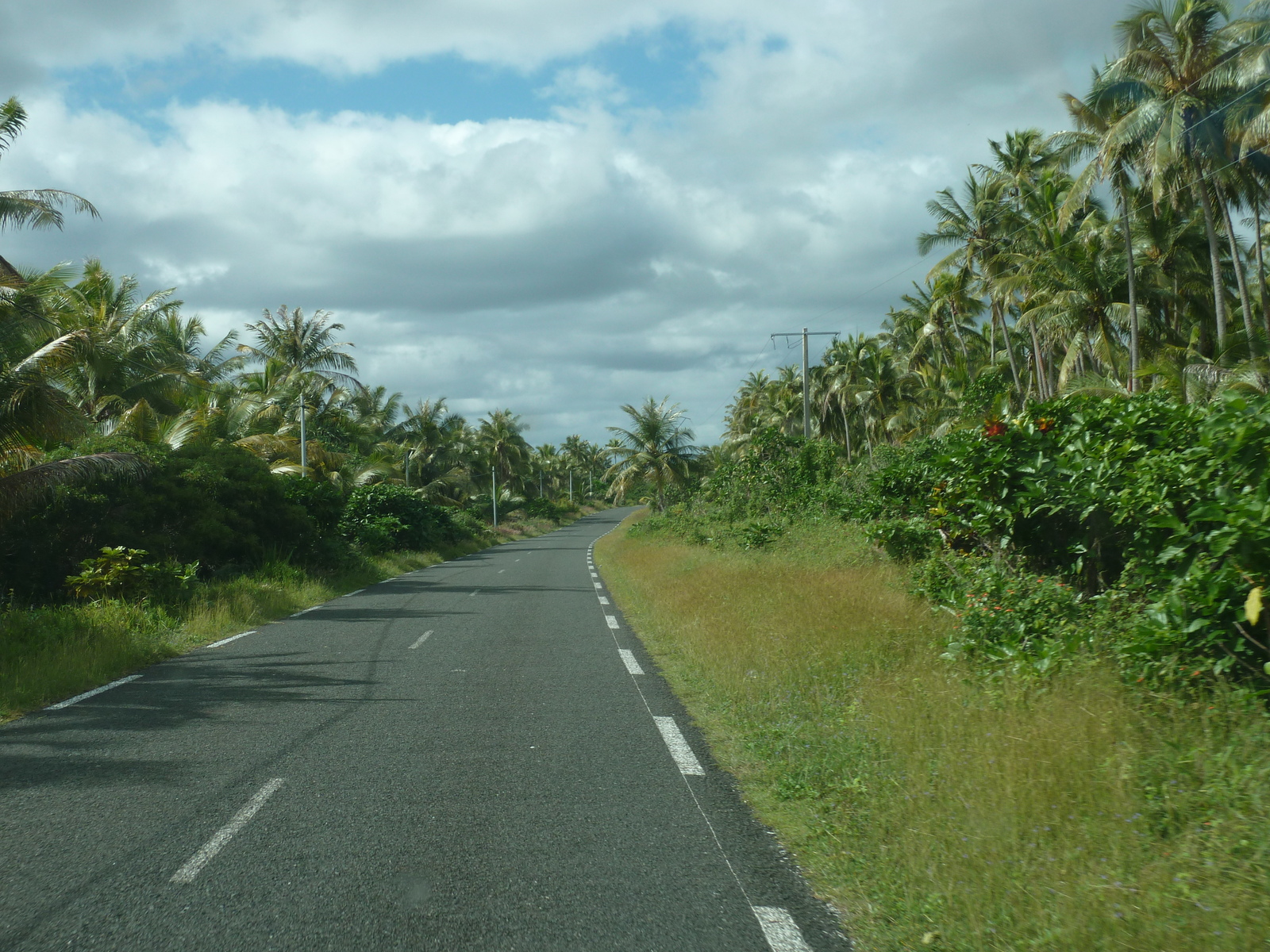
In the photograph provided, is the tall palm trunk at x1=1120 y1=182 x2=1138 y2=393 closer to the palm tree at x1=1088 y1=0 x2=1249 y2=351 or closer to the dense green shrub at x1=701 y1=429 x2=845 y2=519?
the palm tree at x1=1088 y1=0 x2=1249 y2=351

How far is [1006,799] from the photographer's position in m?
4.64

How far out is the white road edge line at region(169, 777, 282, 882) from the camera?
179 inches

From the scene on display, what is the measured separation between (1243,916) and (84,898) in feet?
15.7

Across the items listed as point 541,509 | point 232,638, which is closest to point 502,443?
point 541,509

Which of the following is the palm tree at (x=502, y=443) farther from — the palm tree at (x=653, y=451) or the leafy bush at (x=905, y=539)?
the leafy bush at (x=905, y=539)


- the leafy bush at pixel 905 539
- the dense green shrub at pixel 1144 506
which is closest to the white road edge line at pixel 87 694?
the dense green shrub at pixel 1144 506

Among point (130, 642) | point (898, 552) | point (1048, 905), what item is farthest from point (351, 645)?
point (1048, 905)

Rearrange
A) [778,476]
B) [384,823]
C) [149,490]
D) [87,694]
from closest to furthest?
[384,823], [87,694], [149,490], [778,476]

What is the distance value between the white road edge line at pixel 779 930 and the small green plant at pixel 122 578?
1337cm

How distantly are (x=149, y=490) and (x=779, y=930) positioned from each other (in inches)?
691

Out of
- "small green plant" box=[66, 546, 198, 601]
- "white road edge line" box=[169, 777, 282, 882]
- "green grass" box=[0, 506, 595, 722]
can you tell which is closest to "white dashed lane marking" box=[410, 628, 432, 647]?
"green grass" box=[0, 506, 595, 722]

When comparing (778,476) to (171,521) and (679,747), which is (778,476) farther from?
(679,747)

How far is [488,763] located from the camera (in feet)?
21.3

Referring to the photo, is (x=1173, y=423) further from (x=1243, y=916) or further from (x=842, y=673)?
(x=1243, y=916)
